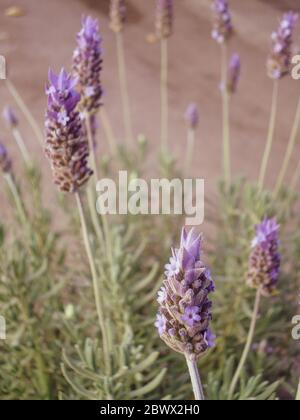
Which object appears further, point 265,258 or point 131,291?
point 131,291

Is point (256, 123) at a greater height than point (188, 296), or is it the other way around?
point (256, 123)

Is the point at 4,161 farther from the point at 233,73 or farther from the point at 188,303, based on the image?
the point at 188,303

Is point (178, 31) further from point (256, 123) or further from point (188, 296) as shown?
point (188, 296)

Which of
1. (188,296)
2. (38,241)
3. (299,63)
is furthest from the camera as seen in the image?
(299,63)

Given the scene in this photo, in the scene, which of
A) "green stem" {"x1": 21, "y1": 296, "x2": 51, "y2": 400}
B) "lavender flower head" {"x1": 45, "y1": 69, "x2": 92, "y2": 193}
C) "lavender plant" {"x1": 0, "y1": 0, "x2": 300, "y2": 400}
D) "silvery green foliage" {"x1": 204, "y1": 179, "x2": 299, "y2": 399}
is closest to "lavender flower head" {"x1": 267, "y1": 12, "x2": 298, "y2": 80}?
"lavender plant" {"x1": 0, "y1": 0, "x2": 300, "y2": 400}

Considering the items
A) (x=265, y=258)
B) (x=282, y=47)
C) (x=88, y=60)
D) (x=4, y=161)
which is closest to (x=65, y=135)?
(x=88, y=60)

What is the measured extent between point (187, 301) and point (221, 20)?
84 centimetres

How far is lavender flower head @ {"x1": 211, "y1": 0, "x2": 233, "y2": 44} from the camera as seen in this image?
1189 millimetres

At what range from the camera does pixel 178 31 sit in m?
2.68

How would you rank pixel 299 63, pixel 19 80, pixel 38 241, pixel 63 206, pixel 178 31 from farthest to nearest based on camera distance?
1. pixel 178 31
2. pixel 19 80
3. pixel 299 63
4. pixel 63 206
5. pixel 38 241

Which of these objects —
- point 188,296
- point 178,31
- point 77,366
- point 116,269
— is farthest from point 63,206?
point 178,31

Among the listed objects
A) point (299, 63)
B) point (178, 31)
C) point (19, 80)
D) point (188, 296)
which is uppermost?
point (178, 31)

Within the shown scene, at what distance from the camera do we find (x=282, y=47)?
1081mm
